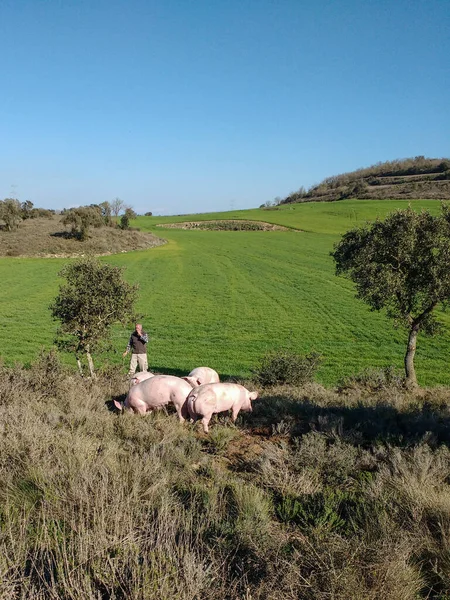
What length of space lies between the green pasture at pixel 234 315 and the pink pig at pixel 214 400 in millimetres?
9337

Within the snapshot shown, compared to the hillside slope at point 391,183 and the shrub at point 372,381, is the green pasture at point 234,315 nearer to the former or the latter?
the shrub at point 372,381

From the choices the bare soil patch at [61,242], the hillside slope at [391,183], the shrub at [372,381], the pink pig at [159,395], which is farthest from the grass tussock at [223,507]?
the hillside slope at [391,183]

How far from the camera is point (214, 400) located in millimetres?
7820

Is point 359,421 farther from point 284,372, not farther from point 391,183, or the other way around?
point 391,183

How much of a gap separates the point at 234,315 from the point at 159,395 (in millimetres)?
20310

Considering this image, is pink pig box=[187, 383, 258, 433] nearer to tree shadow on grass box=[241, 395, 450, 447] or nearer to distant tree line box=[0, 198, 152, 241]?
tree shadow on grass box=[241, 395, 450, 447]

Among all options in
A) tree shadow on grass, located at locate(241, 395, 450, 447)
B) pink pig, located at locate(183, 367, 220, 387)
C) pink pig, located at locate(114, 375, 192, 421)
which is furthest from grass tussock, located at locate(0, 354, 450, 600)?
pink pig, located at locate(183, 367, 220, 387)

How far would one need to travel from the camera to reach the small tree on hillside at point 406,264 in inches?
527

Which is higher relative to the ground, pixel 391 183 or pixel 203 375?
pixel 391 183

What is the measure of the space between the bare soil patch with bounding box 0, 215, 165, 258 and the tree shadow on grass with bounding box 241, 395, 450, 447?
51442 mm

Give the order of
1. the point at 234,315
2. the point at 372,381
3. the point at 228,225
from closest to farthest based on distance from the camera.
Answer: the point at 372,381
the point at 234,315
the point at 228,225

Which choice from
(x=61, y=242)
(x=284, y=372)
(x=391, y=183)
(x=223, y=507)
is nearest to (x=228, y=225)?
(x=61, y=242)

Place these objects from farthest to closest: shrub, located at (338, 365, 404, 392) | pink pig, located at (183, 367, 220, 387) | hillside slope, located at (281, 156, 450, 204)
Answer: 1. hillside slope, located at (281, 156, 450, 204)
2. shrub, located at (338, 365, 404, 392)
3. pink pig, located at (183, 367, 220, 387)

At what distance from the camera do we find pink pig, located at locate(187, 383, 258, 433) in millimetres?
7703
